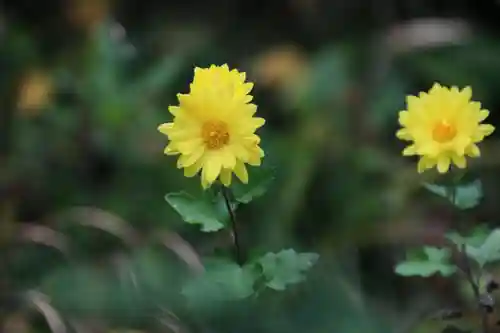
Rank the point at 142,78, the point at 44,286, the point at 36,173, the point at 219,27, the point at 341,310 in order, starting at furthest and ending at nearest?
1. the point at 219,27
2. the point at 142,78
3. the point at 36,173
4. the point at 44,286
5. the point at 341,310

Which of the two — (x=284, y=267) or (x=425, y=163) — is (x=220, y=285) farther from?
(x=425, y=163)

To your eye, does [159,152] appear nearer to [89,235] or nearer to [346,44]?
[89,235]

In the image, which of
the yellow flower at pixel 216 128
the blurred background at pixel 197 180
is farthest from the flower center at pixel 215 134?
the blurred background at pixel 197 180

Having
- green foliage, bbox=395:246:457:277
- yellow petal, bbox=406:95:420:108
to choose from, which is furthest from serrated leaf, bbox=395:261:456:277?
yellow petal, bbox=406:95:420:108

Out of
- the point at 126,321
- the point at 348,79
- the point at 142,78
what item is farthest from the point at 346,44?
the point at 126,321

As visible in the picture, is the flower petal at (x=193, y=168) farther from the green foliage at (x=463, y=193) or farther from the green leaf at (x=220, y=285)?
the green foliage at (x=463, y=193)
